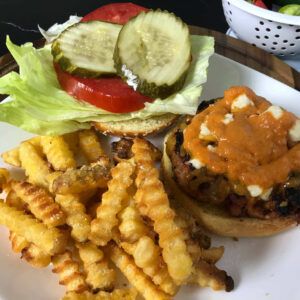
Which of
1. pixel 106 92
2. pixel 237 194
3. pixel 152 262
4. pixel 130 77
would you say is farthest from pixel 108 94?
pixel 152 262

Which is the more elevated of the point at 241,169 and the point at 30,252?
the point at 241,169

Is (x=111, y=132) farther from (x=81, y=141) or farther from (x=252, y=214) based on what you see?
(x=252, y=214)

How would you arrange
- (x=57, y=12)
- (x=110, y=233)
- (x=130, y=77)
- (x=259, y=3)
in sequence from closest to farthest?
(x=110, y=233) < (x=130, y=77) < (x=259, y=3) < (x=57, y=12)

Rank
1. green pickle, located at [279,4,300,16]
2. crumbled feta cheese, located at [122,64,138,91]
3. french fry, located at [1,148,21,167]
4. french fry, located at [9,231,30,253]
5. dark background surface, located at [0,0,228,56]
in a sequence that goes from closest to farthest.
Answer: french fry, located at [9,231,30,253] < french fry, located at [1,148,21,167] < crumbled feta cheese, located at [122,64,138,91] < green pickle, located at [279,4,300,16] < dark background surface, located at [0,0,228,56]

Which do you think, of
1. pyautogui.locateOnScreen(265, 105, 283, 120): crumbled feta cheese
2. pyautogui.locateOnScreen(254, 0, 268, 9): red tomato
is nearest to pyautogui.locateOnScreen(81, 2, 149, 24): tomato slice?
pyautogui.locateOnScreen(254, 0, 268, 9): red tomato

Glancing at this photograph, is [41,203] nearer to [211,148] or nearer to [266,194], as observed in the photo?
[211,148]

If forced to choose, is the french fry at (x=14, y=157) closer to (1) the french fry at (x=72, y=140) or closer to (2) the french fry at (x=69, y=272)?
(1) the french fry at (x=72, y=140)

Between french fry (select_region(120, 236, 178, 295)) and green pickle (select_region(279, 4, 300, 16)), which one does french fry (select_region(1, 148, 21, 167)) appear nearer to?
french fry (select_region(120, 236, 178, 295))

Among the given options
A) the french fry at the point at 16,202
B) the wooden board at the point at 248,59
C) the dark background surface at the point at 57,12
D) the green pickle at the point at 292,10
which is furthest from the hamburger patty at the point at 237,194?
the dark background surface at the point at 57,12
